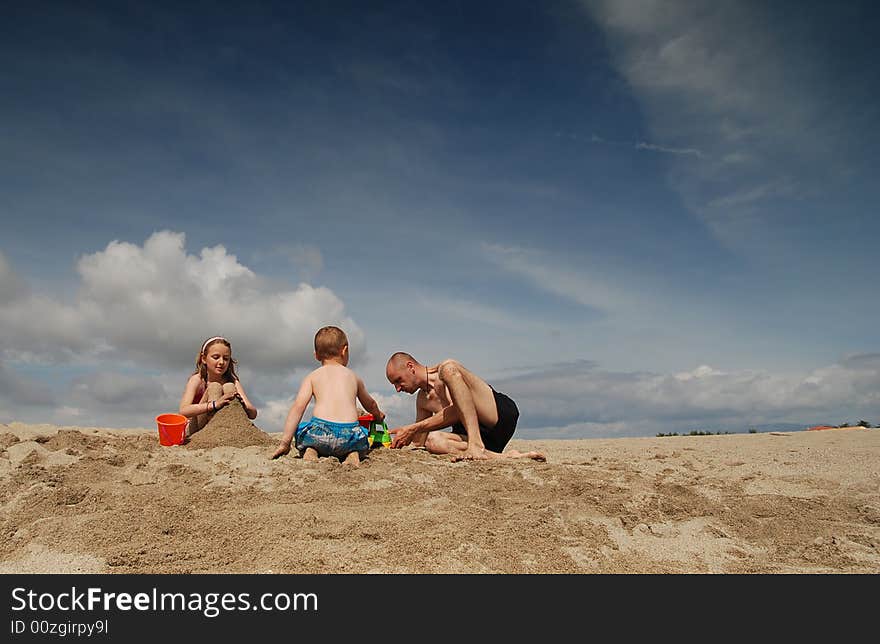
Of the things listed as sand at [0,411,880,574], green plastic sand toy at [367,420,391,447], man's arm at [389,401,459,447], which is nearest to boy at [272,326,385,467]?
sand at [0,411,880,574]

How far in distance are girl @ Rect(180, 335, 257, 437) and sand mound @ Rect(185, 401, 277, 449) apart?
10cm

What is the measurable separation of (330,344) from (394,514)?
7.17 ft

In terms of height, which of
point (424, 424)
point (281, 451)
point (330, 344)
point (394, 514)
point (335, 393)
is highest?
point (330, 344)

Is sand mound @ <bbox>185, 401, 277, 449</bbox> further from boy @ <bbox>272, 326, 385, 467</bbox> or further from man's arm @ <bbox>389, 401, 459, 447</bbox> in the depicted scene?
man's arm @ <bbox>389, 401, 459, 447</bbox>

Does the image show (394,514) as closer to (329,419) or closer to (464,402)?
(329,419)

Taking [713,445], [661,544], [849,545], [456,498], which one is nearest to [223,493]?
[456,498]

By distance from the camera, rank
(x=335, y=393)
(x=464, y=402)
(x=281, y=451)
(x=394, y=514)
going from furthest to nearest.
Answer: (x=464, y=402) → (x=335, y=393) → (x=281, y=451) → (x=394, y=514)

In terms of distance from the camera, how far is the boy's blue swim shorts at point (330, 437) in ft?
17.3

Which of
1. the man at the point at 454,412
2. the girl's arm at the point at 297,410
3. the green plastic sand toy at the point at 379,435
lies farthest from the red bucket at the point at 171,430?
the man at the point at 454,412

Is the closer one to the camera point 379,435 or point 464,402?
point 464,402

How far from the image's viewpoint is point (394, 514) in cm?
398

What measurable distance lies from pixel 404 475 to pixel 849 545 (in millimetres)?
3234

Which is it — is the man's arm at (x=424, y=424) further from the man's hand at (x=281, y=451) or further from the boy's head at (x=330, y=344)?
the man's hand at (x=281, y=451)

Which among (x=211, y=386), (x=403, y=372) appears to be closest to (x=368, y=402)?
(x=403, y=372)
